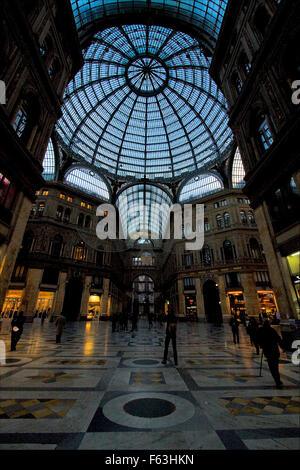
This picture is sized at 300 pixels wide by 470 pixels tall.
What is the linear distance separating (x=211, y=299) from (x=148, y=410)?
34.4 metres

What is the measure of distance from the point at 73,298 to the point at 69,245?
870 centimetres

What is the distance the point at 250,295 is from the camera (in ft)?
97.9

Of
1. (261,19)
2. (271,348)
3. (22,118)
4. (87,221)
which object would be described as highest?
(261,19)

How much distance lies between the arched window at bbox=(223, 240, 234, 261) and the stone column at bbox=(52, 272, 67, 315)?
86.8 feet

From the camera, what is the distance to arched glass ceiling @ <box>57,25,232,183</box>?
3353cm

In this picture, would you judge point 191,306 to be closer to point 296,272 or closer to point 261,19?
point 296,272

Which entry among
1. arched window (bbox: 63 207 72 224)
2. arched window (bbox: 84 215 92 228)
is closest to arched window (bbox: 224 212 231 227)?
arched window (bbox: 84 215 92 228)

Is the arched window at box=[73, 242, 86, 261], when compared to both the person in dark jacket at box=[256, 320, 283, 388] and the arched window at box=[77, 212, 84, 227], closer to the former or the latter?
the arched window at box=[77, 212, 84, 227]

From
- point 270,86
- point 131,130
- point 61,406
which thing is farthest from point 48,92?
point 131,130

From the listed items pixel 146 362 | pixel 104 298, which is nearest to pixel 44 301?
pixel 104 298

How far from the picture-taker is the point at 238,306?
30.5 meters

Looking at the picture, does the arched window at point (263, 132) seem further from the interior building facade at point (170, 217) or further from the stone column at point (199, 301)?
the stone column at point (199, 301)

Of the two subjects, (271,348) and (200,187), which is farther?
(200,187)
